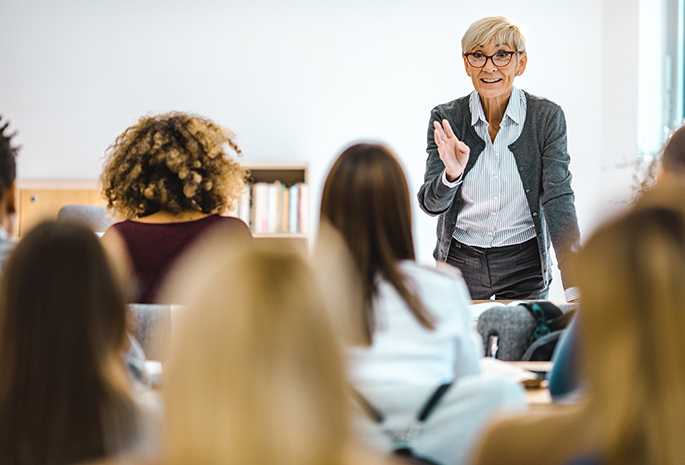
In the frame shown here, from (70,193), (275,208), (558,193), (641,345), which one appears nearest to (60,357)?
(641,345)

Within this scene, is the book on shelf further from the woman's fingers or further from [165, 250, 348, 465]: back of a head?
[165, 250, 348, 465]: back of a head

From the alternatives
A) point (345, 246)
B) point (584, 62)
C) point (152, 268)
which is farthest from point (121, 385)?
point (584, 62)

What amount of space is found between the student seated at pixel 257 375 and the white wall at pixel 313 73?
13.6 ft

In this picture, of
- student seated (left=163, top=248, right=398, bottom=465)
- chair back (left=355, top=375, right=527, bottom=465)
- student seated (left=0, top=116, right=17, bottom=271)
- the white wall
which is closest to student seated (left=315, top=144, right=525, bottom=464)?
chair back (left=355, top=375, right=527, bottom=465)

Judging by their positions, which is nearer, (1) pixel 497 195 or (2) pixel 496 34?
(2) pixel 496 34

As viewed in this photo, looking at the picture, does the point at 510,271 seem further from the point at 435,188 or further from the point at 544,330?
the point at 544,330

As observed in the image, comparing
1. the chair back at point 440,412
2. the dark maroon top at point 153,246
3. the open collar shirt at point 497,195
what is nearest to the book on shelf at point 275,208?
the open collar shirt at point 497,195

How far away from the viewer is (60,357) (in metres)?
0.88

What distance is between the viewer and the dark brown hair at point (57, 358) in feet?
2.85

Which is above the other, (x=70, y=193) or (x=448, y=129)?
(x=448, y=129)

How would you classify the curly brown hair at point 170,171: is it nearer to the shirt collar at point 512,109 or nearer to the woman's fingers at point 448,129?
the woman's fingers at point 448,129

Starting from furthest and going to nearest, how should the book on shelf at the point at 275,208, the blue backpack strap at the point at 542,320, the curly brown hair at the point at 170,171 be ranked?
the book on shelf at the point at 275,208 → the curly brown hair at the point at 170,171 → the blue backpack strap at the point at 542,320

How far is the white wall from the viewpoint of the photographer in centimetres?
473

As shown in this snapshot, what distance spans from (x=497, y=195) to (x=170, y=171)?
47.9 inches
